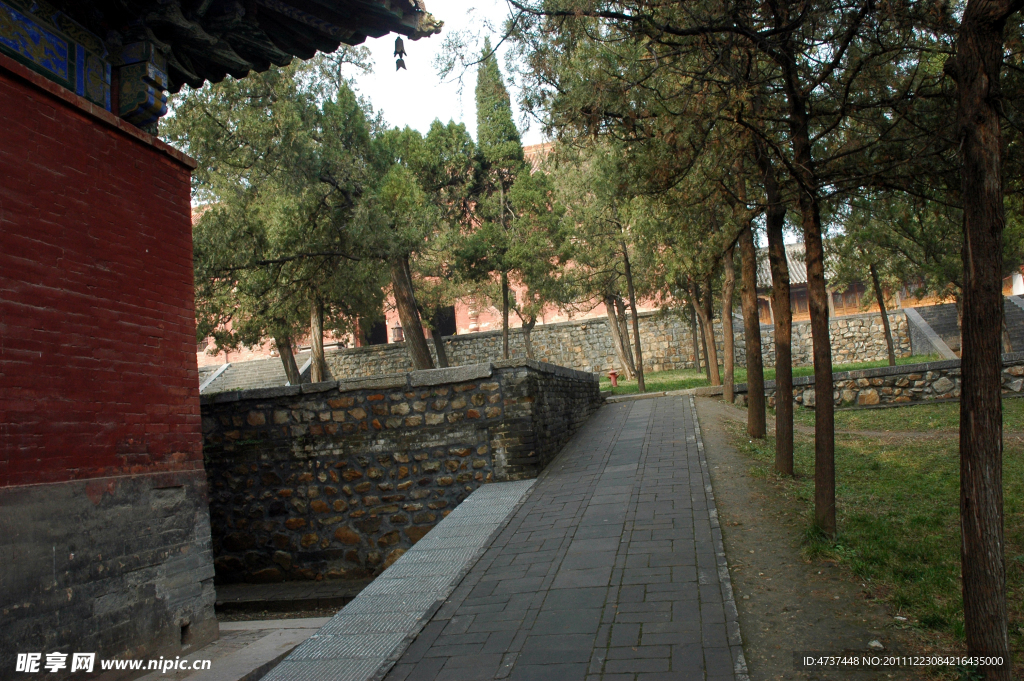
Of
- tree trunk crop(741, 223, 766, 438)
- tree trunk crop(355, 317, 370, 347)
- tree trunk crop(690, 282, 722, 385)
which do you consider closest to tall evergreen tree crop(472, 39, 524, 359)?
tree trunk crop(690, 282, 722, 385)

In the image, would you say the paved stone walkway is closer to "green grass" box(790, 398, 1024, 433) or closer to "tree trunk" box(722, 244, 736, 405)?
"green grass" box(790, 398, 1024, 433)

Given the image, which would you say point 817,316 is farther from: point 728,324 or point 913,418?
point 728,324

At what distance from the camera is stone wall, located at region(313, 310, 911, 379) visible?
1063 inches

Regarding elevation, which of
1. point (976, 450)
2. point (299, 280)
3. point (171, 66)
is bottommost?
point (976, 450)

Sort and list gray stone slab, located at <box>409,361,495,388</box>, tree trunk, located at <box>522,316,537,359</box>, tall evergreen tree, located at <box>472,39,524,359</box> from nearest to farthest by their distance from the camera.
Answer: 1. gray stone slab, located at <box>409,361,495,388</box>
2. tall evergreen tree, located at <box>472,39,524,359</box>
3. tree trunk, located at <box>522,316,537,359</box>

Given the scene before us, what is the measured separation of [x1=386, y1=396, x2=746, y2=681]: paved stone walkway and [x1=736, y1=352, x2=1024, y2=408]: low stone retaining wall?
348 inches

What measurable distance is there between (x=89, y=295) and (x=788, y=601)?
197 inches

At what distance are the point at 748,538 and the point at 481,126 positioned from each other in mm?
19671

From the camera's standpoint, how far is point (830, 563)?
4.69m

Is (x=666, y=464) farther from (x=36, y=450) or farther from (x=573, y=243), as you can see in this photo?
(x=573, y=243)

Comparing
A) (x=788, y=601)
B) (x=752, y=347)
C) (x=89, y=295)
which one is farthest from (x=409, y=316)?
(x=788, y=601)

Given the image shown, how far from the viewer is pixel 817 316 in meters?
5.55

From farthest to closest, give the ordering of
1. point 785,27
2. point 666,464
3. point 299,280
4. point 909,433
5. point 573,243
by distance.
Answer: point 573,243 < point 299,280 < point 909,433 < point 666,464 < point 785,27

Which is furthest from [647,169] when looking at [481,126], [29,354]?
[481,126]
